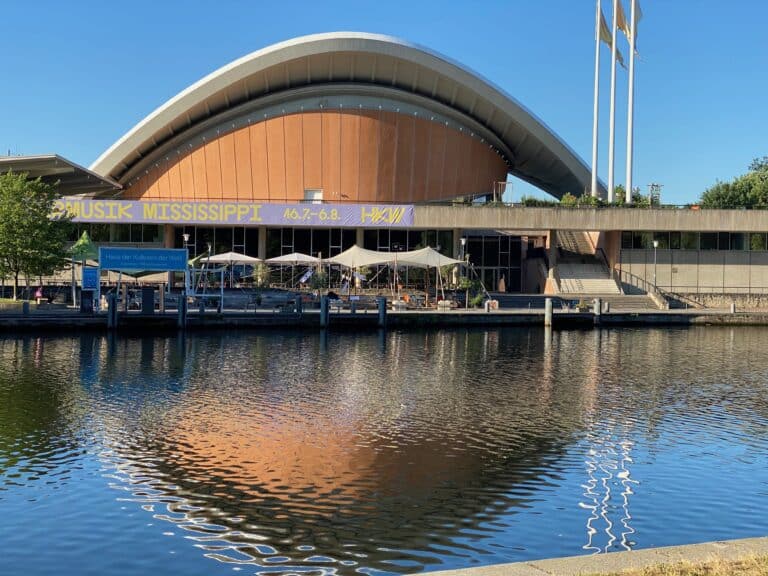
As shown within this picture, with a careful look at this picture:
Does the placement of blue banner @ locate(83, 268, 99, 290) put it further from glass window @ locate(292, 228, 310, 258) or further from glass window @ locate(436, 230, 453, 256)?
glass window @ locate(436, 230, 453, 256)

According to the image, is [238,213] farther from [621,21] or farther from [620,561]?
[620,561]

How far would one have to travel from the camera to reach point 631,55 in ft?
200

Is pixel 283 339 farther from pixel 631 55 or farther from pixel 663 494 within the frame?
pixel 631 55

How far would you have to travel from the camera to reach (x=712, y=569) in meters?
7.38

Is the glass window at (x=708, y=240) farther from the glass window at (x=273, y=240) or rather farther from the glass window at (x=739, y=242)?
the glass window at (x=273, y=240)

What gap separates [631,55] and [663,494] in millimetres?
54418

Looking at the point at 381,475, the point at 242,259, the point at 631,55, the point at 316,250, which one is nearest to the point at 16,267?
the point at 242,259

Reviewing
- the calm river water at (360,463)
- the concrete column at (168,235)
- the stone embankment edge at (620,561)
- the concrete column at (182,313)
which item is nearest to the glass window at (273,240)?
the concrete column at (168,235)

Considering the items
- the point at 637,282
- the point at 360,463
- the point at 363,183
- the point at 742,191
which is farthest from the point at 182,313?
the point at 742,191

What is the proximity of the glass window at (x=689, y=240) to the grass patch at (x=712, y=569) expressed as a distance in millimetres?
53319

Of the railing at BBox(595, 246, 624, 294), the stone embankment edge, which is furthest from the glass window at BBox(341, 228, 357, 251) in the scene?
the stone embankment edge

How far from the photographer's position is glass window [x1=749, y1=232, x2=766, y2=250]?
57.7 metres

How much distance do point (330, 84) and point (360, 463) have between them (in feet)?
168

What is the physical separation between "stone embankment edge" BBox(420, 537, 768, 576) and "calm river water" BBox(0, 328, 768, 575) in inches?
74.0
